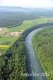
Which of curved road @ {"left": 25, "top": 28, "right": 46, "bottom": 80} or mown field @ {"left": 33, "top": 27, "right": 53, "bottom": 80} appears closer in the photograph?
curved road @ {"left": 25, "top": 28, "right": 46, "bottom": 80}

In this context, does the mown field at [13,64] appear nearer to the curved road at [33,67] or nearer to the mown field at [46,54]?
the curved road at [33,67]

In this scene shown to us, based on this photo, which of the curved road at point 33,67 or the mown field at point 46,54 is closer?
the curved road at point 33,67

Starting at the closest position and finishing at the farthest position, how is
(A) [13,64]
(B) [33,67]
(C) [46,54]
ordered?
(A) [13,64]
(B) [33,67]
(C) [46,54]

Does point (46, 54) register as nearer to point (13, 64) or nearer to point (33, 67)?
point (33, 67)

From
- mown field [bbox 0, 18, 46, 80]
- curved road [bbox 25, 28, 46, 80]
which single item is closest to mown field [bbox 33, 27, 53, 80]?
curved road [bbox 25, 28, 46, 80]

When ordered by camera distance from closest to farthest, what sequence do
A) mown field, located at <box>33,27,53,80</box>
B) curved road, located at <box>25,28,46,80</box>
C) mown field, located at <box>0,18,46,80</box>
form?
mown field, located at <box>0,18,46,80</box> < curved road, located at <box>25,28,46,80</box> < mown field, located at <box>33,27,53,80</box>

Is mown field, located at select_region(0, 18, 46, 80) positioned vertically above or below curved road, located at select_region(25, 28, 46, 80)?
above

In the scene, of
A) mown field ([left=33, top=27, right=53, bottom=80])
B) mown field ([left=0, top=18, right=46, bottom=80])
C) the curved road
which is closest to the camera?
mown field ([left=0, top=18, right=46, bottom=80])

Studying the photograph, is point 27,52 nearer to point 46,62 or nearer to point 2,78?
point 46,62

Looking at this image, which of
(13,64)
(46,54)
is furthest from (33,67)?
(46,54)

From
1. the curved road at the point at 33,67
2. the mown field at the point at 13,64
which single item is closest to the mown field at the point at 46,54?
the curved road at the point at 33,67

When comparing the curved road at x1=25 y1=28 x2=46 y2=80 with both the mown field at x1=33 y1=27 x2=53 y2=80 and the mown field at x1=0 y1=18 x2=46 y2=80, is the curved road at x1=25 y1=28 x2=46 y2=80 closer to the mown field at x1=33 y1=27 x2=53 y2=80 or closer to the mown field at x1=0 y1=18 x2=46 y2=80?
the mown field at x1=33 y1=27 x2=53 y2=80
